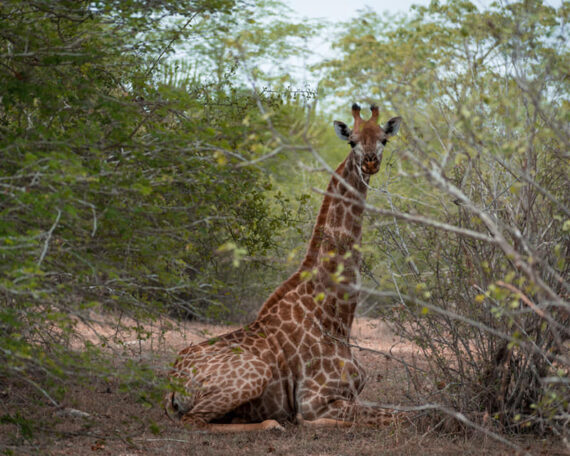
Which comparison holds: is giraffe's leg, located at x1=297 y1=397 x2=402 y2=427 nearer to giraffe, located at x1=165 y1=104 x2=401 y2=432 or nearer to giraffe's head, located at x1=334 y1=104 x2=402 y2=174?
giraffe, located at x1=165 y1=104 x2=401 y2=432

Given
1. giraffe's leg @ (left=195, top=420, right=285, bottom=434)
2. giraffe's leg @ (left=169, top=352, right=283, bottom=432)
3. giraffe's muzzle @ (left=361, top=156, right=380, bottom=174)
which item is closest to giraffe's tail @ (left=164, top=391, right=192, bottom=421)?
giraffe's leg @ (left=169, top=352, right=283, bottom=432)

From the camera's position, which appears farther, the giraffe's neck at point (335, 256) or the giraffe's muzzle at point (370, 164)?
the giraffe's neck at point (335, 256)

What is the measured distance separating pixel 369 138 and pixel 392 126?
0.30 metres

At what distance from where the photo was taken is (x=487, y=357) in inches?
235

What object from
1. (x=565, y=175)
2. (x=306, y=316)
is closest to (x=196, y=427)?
(x=306, y=316)

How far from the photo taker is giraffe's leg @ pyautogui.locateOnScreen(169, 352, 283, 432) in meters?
6.46

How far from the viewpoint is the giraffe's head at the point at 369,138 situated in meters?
6.50

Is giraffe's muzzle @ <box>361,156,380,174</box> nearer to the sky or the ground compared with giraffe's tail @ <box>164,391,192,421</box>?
nearer to the sky

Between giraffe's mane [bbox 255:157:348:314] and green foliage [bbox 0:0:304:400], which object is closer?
green foliage [bbox 0:0:304:400]

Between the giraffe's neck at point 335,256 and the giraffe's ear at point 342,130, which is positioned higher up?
the giraffe's ear at point 342,130

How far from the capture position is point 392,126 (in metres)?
6.77

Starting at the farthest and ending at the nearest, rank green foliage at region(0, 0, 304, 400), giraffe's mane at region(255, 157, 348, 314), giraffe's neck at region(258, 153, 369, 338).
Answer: giraffe's mane at region(255, 157, 348, 314) < giraffe's neck at region(258, 153, 369, 338) < green foliage at region(0, 0, 304, 400)

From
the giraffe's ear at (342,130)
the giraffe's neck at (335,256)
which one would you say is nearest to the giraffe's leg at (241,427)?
the giraffe's neck at (335,256)

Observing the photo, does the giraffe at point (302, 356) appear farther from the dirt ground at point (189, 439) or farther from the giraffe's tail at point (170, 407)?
the dirt ground at point (189, 439)
